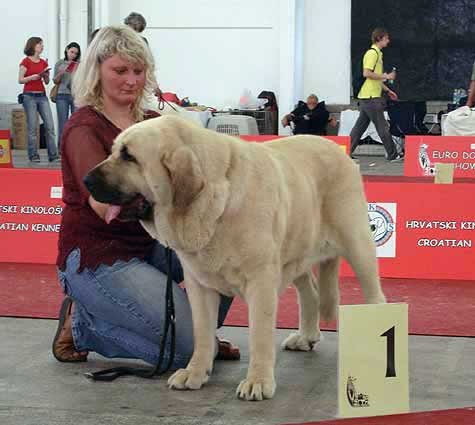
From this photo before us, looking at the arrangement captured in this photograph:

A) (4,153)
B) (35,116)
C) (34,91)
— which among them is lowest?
(4,153)

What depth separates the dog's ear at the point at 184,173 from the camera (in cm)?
304

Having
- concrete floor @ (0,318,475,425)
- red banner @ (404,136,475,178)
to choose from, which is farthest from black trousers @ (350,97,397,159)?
concrete floor @ (0,318,475,425)

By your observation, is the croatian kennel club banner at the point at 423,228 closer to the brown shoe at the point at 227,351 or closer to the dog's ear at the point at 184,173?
the brown shoe at the point at 227,351

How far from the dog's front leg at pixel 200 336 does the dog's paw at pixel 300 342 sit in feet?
2.14

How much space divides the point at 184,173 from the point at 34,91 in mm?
10792

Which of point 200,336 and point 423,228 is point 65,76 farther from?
point 200,336

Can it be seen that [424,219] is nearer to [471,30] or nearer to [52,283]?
[52,283]

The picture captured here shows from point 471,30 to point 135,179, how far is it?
47.5 feet

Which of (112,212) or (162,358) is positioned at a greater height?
(112,212)

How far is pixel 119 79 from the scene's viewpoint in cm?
369

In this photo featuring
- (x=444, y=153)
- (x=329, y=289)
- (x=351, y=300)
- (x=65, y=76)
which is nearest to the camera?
(x=329, y=289)

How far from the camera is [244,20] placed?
17656 millimetres

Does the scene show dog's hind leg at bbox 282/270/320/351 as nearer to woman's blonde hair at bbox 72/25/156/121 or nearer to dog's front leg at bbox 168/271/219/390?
dog's front leg at bbox 168/271/219/390

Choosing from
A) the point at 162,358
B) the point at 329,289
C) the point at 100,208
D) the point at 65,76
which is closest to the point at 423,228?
the point at 329,289
